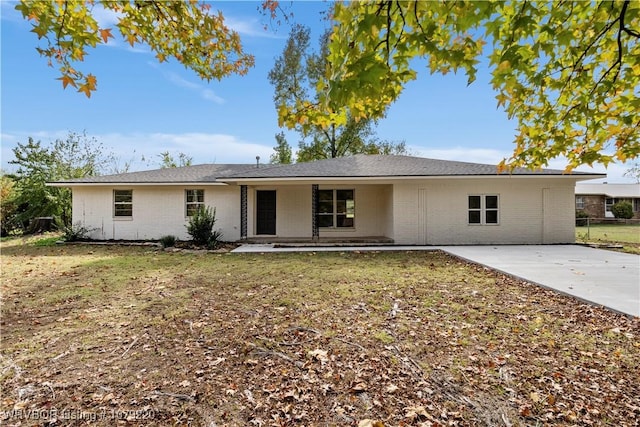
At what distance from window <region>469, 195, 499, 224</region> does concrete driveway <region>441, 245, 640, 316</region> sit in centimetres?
165

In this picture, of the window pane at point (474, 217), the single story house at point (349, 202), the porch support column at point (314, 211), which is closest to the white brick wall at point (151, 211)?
the single story house at point (349, 202)

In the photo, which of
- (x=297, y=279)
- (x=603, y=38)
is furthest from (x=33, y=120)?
(x=603, y=38)

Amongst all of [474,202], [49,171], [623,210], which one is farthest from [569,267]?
[623,210]

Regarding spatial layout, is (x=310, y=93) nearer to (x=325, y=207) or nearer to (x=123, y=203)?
(x=325, y=207)

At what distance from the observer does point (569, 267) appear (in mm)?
8336

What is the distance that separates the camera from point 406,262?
9.49 metres

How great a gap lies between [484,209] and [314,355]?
39.8 ft

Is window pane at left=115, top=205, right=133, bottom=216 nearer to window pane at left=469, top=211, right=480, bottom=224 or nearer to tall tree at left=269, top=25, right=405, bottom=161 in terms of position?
tall tree at left=269, top=25, right=405, bottom=161

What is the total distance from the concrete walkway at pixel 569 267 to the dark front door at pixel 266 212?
2444 millimetres

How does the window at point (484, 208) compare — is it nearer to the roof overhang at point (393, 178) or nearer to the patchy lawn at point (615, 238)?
the roof overhang at point (393, 178)

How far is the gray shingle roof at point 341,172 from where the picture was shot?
41.7ft

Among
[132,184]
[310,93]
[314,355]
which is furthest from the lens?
[310,93]

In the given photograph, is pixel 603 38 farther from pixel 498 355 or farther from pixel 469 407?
pixel 469 407

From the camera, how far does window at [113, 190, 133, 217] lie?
1486 centimetres
